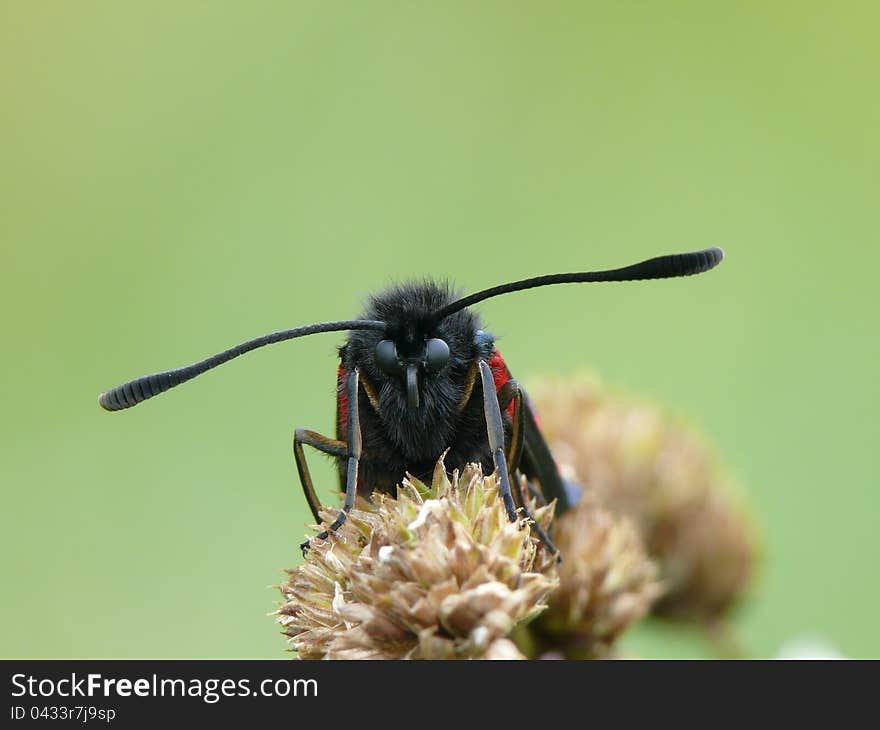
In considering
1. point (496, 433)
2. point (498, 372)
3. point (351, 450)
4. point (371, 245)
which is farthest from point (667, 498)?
point (371, 245)

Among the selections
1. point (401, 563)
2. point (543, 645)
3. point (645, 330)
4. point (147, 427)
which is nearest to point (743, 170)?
point (645, 330)

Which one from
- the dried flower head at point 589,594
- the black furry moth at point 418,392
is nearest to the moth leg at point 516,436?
the black furry moth at point 418,392

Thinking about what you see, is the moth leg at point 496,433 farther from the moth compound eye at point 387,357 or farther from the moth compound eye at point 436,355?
the moth compound eye at point 387,357

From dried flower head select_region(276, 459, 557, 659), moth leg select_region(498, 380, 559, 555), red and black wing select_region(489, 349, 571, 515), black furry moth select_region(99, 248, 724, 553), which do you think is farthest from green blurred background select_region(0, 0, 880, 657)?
dried flower head select_region(276, 459, 557, 659)

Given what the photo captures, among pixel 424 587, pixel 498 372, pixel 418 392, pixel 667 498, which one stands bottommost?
pixel 424 587

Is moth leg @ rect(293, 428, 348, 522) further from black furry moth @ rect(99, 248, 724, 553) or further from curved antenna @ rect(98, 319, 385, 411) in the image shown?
curved antenna @ rect(98, 319, 385, 411)

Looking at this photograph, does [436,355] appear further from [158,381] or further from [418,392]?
[158,381]
